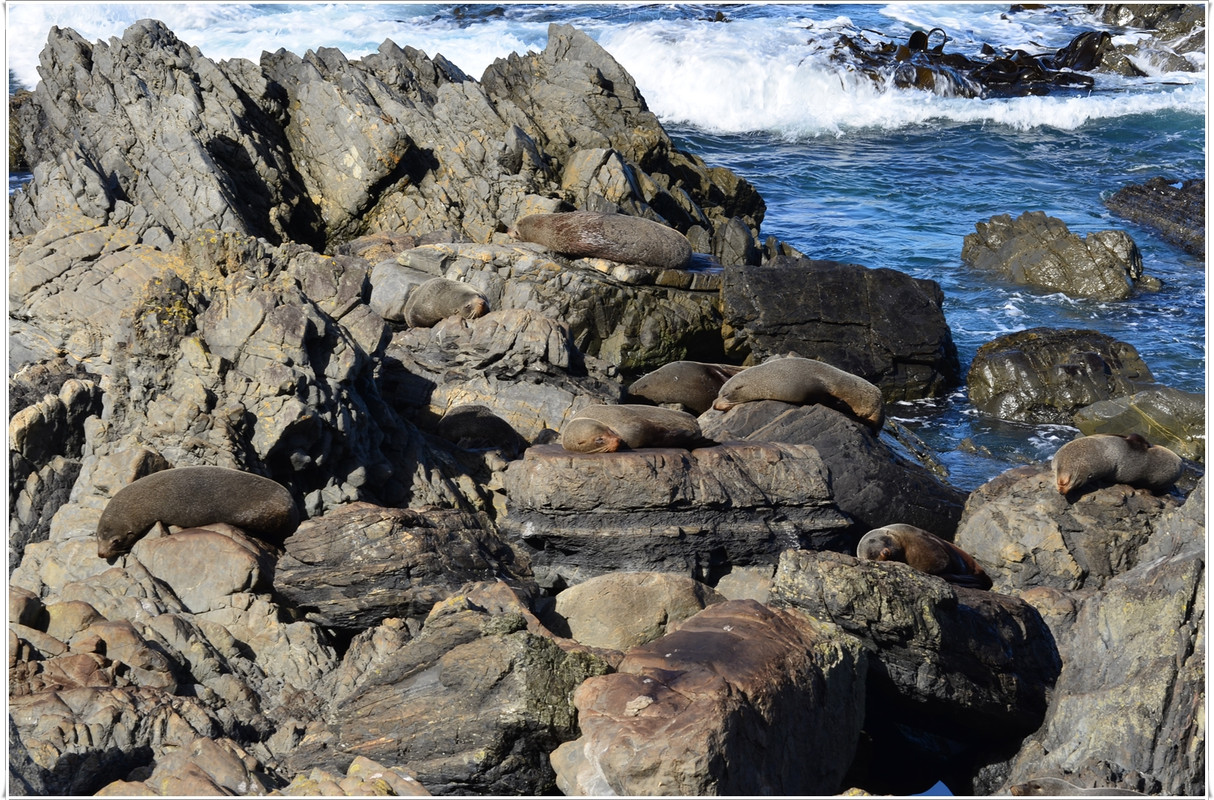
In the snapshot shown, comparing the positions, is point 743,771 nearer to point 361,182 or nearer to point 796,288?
point 796,288

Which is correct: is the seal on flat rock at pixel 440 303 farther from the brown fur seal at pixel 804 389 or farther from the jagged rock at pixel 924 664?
the jagged rock at pixel 924 664

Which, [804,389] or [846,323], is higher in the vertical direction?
[804,389]

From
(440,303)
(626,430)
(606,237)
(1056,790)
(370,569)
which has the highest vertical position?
(606,237)

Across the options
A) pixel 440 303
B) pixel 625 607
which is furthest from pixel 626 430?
pixel 440 303

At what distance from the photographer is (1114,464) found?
964cm

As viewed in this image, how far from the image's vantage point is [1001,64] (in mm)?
36031

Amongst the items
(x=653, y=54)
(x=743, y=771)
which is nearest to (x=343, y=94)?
(x=743, y=771)

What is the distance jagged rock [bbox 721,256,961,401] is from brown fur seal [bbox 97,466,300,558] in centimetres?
850

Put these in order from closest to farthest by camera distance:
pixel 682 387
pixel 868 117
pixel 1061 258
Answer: pixel 682 387
pixel 1061 258
pixel 868 117

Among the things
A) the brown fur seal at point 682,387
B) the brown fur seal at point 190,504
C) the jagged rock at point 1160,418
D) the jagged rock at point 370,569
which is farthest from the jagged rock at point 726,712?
the jagged rock at point 1160,418

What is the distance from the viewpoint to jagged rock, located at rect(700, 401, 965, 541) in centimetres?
1011

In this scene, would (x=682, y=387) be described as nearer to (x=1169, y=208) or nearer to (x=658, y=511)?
(x=658, y=511)

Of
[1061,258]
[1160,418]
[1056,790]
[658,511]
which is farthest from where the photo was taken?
[1061,258]

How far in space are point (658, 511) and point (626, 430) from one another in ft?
3.29
